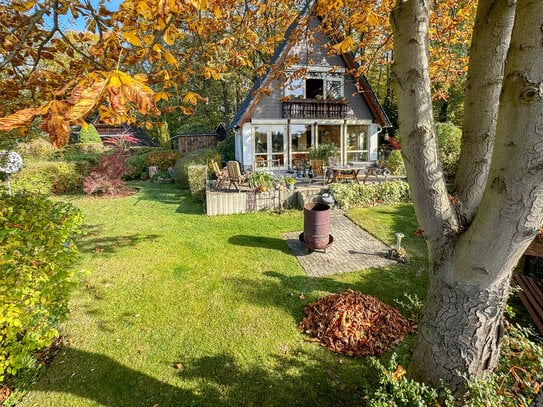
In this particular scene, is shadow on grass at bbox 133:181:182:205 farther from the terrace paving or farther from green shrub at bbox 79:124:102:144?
green shrub at bbox 79:124:102:144

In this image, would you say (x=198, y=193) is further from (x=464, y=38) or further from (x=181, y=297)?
(x=464, y=38)

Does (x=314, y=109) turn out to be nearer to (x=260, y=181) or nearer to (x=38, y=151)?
(x=260, y=181)

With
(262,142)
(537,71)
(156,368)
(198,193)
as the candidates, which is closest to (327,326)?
(156,368)

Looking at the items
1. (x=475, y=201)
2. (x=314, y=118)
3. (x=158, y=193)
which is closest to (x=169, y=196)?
(x=158, y=193)

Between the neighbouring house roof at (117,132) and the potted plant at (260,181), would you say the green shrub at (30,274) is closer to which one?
the potted plant at (260,181)

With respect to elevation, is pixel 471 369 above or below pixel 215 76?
below

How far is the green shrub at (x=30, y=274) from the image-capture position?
2.76 m

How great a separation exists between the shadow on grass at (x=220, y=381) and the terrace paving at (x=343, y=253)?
246 centimetres

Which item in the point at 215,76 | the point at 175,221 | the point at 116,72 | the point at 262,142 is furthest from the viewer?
the point at 262,142

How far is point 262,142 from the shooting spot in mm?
15289

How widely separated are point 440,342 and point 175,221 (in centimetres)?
902

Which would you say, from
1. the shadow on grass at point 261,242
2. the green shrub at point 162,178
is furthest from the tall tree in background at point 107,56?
the green shrub at point 162,178

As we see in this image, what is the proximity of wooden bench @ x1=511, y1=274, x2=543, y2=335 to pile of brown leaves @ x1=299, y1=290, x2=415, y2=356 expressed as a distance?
1.58 meters

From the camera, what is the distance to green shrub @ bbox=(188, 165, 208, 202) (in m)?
12.0
